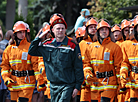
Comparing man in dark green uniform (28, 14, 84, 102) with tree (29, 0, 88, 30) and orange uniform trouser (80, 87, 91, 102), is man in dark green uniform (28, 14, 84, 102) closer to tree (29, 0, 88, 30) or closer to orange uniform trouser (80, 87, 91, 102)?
orange uniform trouser (80, 87, 91, 102)

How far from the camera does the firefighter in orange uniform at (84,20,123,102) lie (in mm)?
9641

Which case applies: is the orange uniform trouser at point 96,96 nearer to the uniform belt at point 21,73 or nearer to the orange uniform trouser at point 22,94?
the orange uniform trouser at point 22,94

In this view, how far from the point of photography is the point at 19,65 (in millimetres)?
9852

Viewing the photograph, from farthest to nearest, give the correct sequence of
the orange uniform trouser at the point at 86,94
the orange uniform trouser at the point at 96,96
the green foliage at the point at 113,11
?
the green foliage at the point at 113,11
the orange uniform trouser at the point at 86,94
the orange uniform trouser at the point at 96,96

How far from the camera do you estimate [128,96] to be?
33.7ft

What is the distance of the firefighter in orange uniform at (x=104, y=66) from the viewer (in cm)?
964

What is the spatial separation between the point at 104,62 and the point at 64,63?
7.74 feet

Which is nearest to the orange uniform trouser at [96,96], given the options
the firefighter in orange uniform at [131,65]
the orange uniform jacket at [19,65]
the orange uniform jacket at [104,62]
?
the orange uniform jacket at [104,62]

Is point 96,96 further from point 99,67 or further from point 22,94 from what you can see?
point 22,94

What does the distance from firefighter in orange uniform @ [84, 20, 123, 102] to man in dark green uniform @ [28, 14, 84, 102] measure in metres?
2.05

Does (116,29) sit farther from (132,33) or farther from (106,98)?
(106,98)

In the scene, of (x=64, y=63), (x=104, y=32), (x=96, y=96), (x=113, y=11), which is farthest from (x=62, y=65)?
(x=113, y=11)

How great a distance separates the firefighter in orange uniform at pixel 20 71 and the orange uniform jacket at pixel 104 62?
1.38m

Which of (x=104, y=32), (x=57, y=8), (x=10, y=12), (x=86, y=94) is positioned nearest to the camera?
(x=104, y=32)
